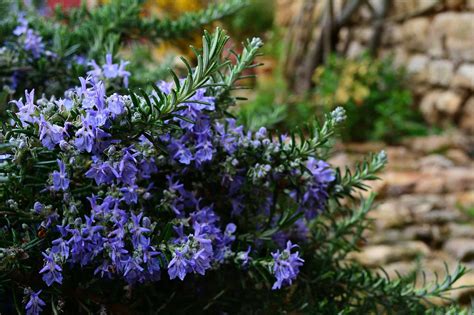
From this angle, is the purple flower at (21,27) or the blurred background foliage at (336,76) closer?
the purple flower at (21,27)

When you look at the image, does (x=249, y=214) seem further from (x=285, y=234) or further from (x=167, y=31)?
(x=167, y=31)

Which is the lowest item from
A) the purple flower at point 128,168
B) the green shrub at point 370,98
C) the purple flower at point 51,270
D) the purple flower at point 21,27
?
the green shrub at point 370,98

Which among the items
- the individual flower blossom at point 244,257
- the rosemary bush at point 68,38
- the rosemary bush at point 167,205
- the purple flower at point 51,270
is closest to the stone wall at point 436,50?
the rosemary bush at point 68,38

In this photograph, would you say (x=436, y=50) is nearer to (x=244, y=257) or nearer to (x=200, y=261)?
(x=244, y=257)

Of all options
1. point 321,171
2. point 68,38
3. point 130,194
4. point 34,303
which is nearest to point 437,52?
point 68,38

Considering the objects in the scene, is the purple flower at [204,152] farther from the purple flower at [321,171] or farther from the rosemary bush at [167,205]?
the purple flower at [321,171]

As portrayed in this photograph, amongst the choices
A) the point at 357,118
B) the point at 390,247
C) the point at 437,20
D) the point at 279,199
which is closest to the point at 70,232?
the point at 279,199

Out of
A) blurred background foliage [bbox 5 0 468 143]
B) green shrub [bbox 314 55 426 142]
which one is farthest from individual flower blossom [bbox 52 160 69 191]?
green shrub [bbox 314 55 426 142]
